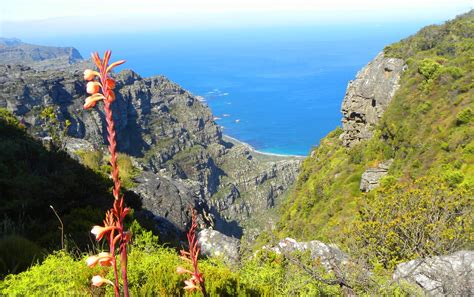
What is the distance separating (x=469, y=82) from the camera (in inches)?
853

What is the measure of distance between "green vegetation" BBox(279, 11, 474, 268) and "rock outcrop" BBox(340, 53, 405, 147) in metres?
1.23

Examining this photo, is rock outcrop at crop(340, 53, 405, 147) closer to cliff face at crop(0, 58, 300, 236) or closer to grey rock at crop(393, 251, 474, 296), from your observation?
grey rock at crop(393, 251, 474, 296)

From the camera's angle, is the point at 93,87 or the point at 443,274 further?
the point at 443,274

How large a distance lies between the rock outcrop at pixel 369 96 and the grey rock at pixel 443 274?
23107 millimetres

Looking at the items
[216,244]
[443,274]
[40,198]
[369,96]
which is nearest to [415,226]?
[443,274]

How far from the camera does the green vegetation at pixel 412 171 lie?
954 cm

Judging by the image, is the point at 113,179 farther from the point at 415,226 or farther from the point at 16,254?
the point at 415,226

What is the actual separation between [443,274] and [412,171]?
12.8 metres

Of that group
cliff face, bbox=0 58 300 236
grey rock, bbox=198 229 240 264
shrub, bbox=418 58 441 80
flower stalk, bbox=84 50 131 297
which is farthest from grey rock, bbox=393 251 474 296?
cliff face, bbox=0 58 300 236

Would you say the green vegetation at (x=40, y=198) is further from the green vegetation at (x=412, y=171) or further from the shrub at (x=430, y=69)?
the shrub at (x=430, y=69)

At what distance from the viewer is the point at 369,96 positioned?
29969 millimetres

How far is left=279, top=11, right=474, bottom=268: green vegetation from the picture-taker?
31.3ft

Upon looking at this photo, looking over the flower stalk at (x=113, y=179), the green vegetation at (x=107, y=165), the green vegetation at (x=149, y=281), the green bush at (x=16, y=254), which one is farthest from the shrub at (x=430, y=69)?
the flower stalk at (x=113, y=179)

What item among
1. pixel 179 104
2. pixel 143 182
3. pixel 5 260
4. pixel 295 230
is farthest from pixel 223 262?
pixel 179 104
